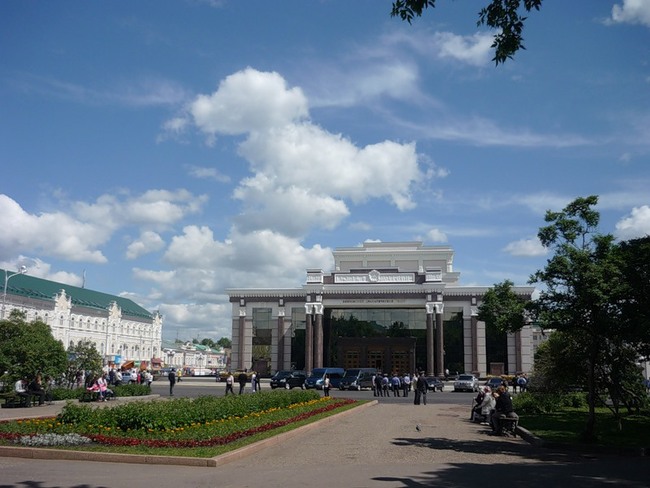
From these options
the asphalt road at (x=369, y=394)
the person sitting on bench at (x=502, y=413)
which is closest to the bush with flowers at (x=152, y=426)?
the person sitting on bench at (x=502, y=413)

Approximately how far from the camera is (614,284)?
1661 centimetres

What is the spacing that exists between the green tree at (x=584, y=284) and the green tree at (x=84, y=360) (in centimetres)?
2386

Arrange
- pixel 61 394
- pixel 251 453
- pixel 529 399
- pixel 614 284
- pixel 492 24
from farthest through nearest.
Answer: pixel 61 394 → pixel 529 399 → pixel 614 284 → pixel 251 453 → pixel 492 24

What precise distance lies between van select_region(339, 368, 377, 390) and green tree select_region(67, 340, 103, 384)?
889 inches

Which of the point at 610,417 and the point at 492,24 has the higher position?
the point at 492,24

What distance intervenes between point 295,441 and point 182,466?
4774mm

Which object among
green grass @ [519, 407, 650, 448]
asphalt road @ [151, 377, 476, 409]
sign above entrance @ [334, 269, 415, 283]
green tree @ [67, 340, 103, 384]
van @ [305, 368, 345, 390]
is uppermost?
sign above entrance @ [334, 269, 415, 283]

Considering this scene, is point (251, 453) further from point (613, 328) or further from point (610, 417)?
point (610, 417)

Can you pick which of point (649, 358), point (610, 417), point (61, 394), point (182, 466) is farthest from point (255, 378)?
point (182, 466)

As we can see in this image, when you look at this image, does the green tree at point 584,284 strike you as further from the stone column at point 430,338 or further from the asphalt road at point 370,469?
the stone column at point 430,338

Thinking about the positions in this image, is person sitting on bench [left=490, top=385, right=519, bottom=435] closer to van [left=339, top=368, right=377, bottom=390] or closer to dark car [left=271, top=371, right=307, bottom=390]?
van [left=339, top=368, right=377, bottom=390]

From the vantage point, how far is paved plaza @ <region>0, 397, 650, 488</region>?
10.8 m

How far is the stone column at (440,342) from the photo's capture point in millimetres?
66188

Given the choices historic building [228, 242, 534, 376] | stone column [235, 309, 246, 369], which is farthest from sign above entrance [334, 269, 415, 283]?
stone column [235, 309, 246, 369]
